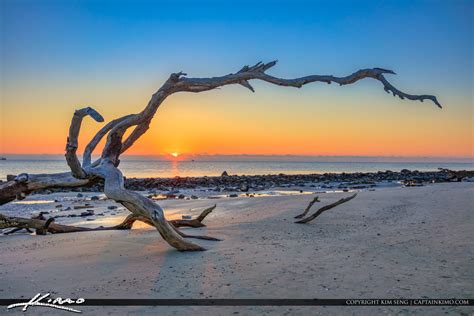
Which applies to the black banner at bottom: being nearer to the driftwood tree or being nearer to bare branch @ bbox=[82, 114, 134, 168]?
the driftwood tree

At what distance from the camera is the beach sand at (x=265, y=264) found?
15.9ft

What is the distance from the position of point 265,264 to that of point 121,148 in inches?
135

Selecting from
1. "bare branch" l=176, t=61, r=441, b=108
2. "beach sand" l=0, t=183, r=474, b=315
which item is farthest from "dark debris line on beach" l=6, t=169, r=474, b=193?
"bare branch" l=176, t=61, r=441, b=108

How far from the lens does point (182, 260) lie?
6.47 metres

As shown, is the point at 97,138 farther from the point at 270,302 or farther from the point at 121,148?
the point at 270,302

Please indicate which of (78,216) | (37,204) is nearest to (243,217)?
(78,216)

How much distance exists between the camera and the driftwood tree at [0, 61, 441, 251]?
6.69m

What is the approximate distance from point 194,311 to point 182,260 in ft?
6.71

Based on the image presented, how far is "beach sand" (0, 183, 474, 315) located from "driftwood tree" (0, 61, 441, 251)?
0.77 meters

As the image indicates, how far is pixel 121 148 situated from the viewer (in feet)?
25.1

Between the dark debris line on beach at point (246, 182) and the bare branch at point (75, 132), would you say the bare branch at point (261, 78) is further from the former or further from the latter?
the dark debris line on beach at point (246, 182)

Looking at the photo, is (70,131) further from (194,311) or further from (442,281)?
(442,281)
